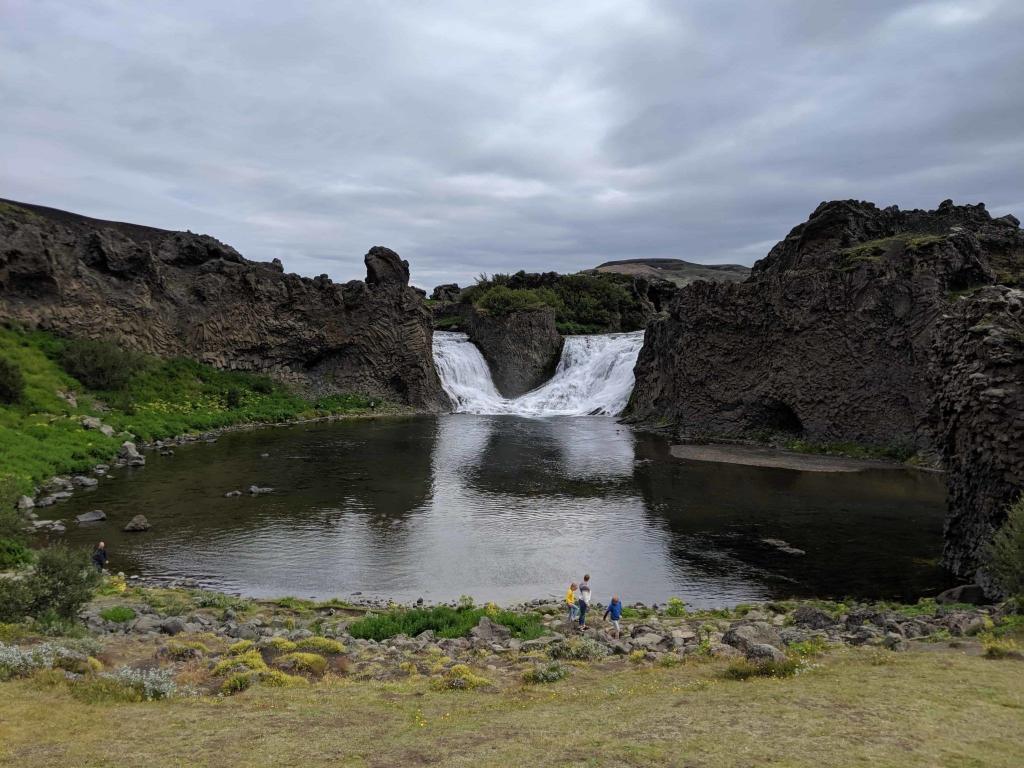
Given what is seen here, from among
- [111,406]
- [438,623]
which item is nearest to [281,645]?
[438,623]

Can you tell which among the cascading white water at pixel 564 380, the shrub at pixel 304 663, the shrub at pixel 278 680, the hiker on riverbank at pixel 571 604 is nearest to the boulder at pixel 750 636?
the hiker on riverbank at pixel 571 604

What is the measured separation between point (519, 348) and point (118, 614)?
260 feet

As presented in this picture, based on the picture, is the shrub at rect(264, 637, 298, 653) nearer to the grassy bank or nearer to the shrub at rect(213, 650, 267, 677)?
the shrub at rect(213, 650, 267, 677)

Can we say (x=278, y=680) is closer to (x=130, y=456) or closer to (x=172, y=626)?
(x=172, y=626)

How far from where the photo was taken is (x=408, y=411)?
81812 mm

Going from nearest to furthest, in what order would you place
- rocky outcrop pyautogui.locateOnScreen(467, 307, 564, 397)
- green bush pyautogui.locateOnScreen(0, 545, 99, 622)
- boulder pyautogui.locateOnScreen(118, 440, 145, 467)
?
green bush pyautogui.locateOnScreen(0, 545, 99, 622) < boulder pyautogui.locateOnScreen(118, 440, 145, 467) < rocky outcrop pyautogui.locateOnScreen(467, 307, 564, 397)

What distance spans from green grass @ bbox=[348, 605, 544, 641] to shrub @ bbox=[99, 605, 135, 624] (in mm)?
5712

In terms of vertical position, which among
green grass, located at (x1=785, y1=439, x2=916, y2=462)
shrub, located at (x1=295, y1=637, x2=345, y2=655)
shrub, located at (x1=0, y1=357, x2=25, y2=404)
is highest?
shrub, located at (x1=0, y1=357, x2=25, y2=404)

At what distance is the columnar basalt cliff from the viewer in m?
60.3

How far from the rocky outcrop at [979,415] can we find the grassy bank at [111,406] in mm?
31410

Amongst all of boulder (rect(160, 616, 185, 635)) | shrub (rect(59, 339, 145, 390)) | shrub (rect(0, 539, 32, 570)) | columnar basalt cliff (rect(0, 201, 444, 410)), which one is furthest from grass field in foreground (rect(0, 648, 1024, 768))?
columnar basalt cliff (rect(0, 201, 444, 410))

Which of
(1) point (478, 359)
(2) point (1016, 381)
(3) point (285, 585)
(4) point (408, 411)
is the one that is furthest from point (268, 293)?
(2) point (1016, 381)

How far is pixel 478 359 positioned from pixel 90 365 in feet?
166

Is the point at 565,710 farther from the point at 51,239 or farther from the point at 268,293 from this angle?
the point at 268,293
